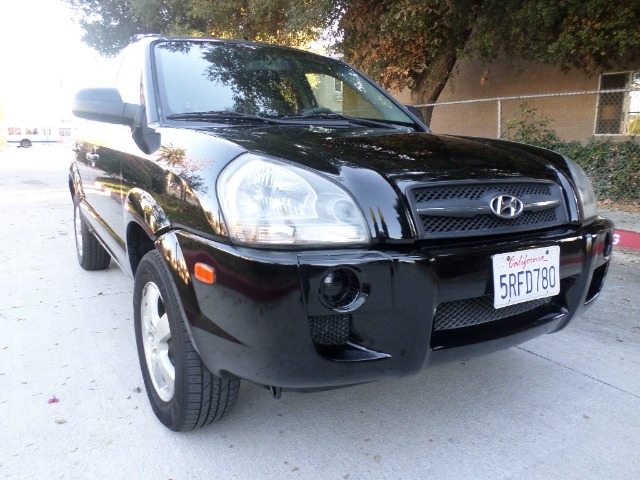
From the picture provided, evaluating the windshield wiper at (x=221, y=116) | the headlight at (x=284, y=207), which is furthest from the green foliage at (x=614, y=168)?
the headlight at (x=284, y=207)

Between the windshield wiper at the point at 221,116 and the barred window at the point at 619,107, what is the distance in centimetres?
953

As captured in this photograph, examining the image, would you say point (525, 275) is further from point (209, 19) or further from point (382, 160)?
point (209, 19)

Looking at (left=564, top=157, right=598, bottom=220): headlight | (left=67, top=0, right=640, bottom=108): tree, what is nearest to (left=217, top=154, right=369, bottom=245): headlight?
(left=564, top=157, right=598, bottom=220): headlight

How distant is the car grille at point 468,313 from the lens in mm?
1894

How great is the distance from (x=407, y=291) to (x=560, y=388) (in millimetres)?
1439

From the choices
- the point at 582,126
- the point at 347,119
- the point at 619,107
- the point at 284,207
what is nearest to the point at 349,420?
the point at 284,207

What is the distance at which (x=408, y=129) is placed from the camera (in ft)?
10.1

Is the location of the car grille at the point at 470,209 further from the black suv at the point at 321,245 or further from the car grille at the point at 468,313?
the car grille at the point at 468,313

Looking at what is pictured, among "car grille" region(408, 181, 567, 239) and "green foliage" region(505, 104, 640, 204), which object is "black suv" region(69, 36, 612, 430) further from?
"green foliage" region(505, 104, 640, 204)

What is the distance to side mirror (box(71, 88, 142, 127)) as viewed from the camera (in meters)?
2.52

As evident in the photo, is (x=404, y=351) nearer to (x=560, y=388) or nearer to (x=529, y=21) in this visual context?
(x=560, y=388)

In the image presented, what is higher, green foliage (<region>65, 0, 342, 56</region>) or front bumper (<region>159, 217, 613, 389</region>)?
green foliage (<region>65, 0, 342, 56</region>)

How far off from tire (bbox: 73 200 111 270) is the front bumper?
9.94 ft

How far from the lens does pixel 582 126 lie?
11055mm
